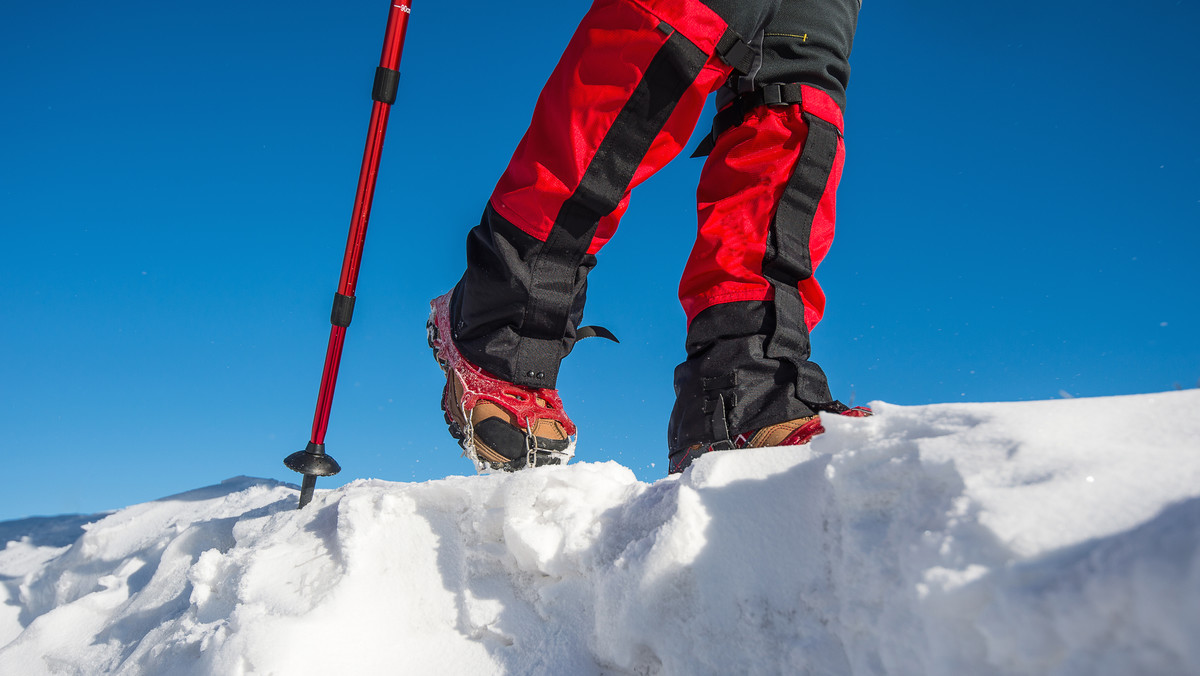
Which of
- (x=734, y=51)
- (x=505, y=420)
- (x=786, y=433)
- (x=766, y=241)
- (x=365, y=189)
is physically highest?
(x=365, y=189)

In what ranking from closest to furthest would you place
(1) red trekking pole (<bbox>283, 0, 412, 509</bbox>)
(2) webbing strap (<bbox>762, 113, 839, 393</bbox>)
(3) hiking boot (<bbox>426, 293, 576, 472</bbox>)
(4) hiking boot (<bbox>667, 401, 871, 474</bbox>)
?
(4) hiking boot (<bbox>667, 401, 871, 474</bbox>), (2) webbing strap (<bbox>762, 113, 839, 393</bbox>), (3) hiking boot (<bbox>426, 293, 576, 472</bbox>), (1) red trekking pole (<bbox>283, 0, 412, 509</bbox>)

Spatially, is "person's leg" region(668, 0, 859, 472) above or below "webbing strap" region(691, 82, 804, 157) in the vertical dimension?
below

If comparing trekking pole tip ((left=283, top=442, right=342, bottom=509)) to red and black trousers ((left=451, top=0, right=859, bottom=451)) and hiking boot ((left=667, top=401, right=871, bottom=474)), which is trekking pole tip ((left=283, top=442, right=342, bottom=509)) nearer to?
red and black trousers ((left=451, top=0, right=859, bottom=451))

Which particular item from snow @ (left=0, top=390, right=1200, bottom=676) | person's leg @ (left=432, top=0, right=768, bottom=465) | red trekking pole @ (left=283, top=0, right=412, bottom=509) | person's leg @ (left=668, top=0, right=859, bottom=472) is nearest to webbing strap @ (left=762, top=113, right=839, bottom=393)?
person's leg @ (left=668, top=0, right=859, bottom=472)

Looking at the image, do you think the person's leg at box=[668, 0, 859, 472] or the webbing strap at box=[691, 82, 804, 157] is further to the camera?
the webbing strap at box=[691, 82, 804, 157]

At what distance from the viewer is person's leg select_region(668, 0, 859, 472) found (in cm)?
168

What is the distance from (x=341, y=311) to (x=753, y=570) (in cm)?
193

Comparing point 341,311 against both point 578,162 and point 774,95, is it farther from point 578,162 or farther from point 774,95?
point 774,95

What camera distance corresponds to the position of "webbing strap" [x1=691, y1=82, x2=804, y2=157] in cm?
184

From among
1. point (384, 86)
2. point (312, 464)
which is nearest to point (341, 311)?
point (312, 464)

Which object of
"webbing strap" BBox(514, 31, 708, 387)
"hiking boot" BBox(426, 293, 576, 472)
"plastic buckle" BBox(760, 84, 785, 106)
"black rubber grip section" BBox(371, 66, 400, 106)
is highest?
"black rubber grip section" BBox(371, 66, 400, 106)

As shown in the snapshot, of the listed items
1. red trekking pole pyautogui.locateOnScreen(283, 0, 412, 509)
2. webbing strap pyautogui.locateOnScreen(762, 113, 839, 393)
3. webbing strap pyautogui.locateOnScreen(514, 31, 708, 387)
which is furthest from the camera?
red trekking pole pyautogui.locateOnScreen(283, 0, 412, 509)

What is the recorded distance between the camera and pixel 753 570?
0.83m

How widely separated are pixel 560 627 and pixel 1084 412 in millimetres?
755
